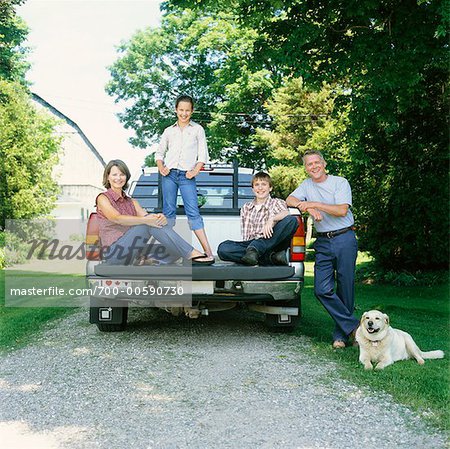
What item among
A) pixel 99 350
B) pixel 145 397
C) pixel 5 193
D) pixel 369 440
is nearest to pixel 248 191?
pixel 99 350

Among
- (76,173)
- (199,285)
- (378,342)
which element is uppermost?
(76,173)

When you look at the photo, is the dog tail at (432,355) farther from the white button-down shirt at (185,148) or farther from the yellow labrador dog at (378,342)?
the white button-down shirt at (185,148)

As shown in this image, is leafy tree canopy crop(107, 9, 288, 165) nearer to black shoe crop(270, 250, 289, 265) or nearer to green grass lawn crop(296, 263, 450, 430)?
green grass lawn crop(296, 263, 450, 430)

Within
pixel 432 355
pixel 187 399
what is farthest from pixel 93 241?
pixel 432 355

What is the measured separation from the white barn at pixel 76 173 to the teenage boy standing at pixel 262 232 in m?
37.5

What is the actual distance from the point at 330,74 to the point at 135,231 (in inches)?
221

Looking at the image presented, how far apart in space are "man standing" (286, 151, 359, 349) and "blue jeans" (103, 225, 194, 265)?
123cm

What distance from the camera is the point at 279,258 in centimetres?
636

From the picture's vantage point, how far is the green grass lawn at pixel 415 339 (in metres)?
4.61

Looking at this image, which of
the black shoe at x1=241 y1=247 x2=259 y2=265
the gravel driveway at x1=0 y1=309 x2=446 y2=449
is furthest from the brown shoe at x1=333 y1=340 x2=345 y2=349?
the black shoe at x1=241 y1=247 x2=259 y2=265

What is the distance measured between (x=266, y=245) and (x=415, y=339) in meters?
2.46

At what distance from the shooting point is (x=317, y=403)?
4520mm

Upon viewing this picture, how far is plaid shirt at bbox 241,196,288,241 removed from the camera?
21.5 feet

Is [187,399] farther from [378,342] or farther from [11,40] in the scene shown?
[11,40]
